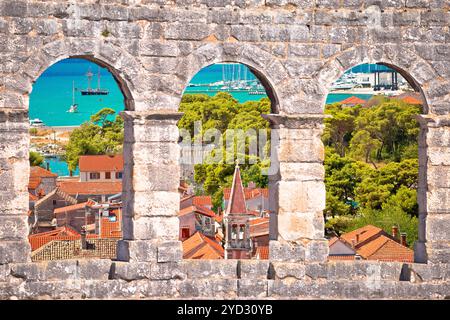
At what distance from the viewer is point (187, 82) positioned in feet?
82.4

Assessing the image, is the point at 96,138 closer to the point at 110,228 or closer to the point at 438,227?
the point at 110,228

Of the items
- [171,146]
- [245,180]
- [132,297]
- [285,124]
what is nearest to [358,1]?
[285,124]

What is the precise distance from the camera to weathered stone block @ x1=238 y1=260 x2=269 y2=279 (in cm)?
2533

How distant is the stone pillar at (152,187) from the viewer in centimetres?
2495

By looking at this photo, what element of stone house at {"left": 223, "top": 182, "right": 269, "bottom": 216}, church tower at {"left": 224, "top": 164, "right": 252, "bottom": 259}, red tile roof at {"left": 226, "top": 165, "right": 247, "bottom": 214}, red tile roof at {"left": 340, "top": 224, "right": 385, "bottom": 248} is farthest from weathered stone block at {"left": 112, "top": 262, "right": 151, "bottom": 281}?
stone house at {"left": 223, "top": 182, "right": 269, "bottom": 216}

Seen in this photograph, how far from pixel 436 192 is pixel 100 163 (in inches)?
2597

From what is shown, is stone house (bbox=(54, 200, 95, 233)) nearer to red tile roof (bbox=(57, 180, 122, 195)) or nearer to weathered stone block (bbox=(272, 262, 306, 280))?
red tile roof (bbox=(57, 180, 122, 195))

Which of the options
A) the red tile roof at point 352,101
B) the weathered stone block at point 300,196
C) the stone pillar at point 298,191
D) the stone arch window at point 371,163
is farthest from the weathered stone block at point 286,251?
the red tile roof at point 352,101

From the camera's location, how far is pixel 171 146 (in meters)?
25.1

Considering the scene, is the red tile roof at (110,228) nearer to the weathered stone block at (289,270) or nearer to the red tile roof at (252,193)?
the red tile roof at (252,193)

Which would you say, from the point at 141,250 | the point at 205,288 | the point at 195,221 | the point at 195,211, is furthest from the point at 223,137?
the point at 141,250

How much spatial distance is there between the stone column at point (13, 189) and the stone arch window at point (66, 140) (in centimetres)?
3046

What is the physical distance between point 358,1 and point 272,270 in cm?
467

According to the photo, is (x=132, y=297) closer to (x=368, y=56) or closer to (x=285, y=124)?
(x=285, y=124)
